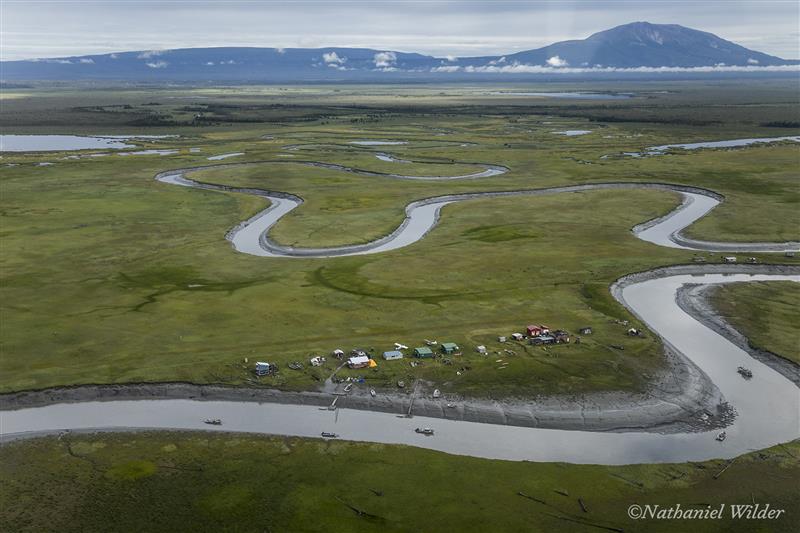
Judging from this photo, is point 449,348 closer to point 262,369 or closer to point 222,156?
point 262,369

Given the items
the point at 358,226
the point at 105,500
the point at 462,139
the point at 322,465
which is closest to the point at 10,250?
the point at 358,226

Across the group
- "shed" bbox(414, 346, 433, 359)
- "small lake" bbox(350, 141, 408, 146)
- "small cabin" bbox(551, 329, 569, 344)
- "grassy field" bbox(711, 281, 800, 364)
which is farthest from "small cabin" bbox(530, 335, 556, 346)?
"small lake" bbox(350, 141, 408, 146)

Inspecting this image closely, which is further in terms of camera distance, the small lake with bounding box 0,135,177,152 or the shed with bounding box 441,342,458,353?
the small lake with bounding box 0,135,177,152

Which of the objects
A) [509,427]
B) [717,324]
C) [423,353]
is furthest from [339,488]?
Result: [717,324]

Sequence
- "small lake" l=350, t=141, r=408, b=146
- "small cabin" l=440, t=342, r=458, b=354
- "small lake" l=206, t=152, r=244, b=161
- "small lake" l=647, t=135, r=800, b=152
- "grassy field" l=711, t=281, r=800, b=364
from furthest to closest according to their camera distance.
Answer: "small lake" l=350, t=141, r=408, b=146 → "small lake" l=647, t=135, r=800, b=152 → "small lake" l=206, t=152, r=244, b=161 → "grassy field" l=711, t=281, r=800, b=364 → "small cabin" l=440, t=342, r=458, b=354

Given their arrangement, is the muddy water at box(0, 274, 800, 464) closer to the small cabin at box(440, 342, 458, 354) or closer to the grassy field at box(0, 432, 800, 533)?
the grassy field at box(0, 432, 800, 533)

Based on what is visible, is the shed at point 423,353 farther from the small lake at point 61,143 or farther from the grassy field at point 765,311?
the small lake at point 61,143

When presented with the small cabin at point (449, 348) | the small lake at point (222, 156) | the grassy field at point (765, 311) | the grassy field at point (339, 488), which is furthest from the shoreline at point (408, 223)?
the grassy field at point (339, 488)
